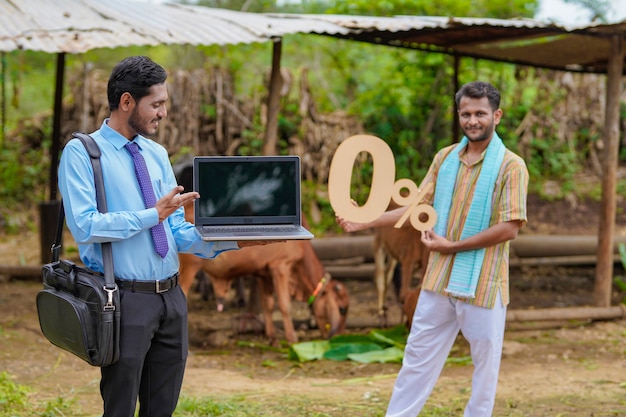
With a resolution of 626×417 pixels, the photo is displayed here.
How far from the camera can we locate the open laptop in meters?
3.90

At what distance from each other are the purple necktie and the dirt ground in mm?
2447

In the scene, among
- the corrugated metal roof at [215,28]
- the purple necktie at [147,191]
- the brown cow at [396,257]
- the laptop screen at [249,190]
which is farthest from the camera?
the brown cow at [396,257]

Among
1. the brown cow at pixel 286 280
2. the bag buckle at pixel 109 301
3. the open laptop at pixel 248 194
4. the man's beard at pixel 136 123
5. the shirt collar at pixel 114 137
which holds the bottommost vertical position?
the brown cow at pixel 286 280

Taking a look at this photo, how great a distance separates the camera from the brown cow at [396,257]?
29.0 feet

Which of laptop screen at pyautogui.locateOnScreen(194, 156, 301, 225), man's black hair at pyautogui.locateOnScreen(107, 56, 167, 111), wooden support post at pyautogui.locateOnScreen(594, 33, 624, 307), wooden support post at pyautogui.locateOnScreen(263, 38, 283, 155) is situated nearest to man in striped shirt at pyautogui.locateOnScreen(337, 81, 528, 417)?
laptop screen at pyautogui.locateOnScreen(194, 156, 301, 225)

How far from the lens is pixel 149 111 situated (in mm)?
3422

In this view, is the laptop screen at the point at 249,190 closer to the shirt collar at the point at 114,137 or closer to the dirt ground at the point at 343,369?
the shirt collar at the point at 114,137

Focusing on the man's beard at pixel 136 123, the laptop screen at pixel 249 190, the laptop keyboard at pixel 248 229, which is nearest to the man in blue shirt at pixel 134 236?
the man's beard at pixel 136 123

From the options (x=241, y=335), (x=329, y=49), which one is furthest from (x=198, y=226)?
(x=329, y=49)

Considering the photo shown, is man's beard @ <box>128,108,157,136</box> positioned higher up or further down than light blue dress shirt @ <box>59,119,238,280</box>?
higher up

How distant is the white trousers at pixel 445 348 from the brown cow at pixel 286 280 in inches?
146

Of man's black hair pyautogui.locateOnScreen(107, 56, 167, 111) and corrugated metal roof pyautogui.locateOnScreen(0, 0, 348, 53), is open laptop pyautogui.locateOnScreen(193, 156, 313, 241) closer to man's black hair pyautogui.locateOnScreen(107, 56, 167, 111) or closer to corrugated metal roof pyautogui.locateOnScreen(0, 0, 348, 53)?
man's black hair pyautogui.locateOnScreen(107, 56, 167, 111)

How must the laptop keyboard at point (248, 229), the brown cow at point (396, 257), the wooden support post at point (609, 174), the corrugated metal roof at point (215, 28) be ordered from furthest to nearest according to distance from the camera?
the wooden support post at point (609, 174), the brown cow at point (396, 257), the corrugated metal roof at point (215, 28), the laptop keyboard at point (248, 229)

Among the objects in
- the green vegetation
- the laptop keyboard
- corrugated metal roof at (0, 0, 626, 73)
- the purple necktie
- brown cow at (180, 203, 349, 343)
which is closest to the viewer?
the purple necktie
